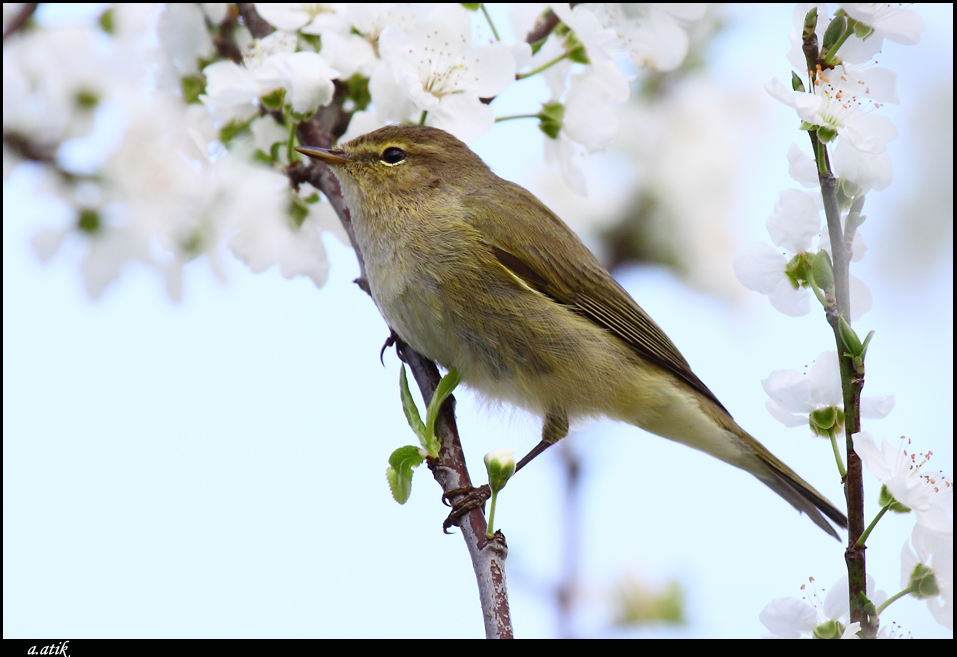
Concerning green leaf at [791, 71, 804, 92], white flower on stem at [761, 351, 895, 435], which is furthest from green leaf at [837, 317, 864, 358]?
green leaf at [791, 71, 804, 92]

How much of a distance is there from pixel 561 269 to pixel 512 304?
0.37m

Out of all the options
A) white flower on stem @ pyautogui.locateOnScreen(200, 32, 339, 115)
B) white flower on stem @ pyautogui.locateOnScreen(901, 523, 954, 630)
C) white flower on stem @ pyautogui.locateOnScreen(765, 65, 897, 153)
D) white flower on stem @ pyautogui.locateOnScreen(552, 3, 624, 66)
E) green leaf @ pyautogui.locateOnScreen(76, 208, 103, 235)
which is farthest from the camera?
green leaf @ pyautogui.locateOnScreen(76, 208, 103, 235)

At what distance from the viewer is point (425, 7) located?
296cm

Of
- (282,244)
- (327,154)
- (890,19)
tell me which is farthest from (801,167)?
(282,244)

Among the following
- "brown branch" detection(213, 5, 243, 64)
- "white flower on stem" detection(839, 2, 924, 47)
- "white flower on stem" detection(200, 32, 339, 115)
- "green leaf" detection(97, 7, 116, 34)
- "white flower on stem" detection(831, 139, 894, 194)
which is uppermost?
"green leaf" detection(97, 7, 116, 34)

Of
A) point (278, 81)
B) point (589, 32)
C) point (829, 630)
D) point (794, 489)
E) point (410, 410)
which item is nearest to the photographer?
point (829, 630)

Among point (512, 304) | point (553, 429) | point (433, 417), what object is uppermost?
point (512, 304)

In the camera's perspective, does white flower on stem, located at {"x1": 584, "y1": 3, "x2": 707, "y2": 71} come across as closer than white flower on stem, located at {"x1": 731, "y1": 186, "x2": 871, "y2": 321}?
No

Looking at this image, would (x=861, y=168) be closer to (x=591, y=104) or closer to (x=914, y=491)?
(x=914, y=491)

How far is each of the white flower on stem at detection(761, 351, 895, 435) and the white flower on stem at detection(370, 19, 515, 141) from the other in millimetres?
1254

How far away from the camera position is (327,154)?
316 cm

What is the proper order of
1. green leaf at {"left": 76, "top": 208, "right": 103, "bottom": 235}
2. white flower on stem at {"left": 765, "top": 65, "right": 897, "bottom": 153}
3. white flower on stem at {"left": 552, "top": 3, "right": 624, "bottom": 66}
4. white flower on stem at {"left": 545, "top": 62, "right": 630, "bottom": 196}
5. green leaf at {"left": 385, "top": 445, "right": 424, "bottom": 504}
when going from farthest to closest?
green leaf at {"left": 76, "top": 208, "right": 103, "bottom": 235}
white flower on stem at {"left": 545, "top": 62, "right": 630, "bottom": 196}
white flower on stem at {"left": 552, "top": 3, "right": 624, "bottom": 66}
green leaf at {"left": 385, "top": 445, "right": 424, "bottom": 504}
white flower on stem at {"left": 765, "top": 65, "right": 897, "bottom": 153}

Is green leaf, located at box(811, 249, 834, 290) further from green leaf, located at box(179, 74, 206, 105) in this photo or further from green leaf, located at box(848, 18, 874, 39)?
green leaf, located at box(179, 74, 206, 105)

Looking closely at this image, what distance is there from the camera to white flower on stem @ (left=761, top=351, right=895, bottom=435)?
6.59 feet
